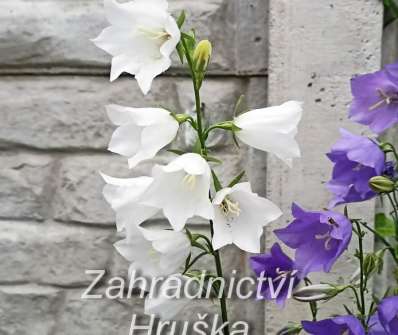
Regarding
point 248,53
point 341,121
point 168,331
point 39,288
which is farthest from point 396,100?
point 39,288

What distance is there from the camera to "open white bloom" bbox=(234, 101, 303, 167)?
84 centimetres

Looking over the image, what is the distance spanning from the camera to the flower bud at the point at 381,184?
924 mm

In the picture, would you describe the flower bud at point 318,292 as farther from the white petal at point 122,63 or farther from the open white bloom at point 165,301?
the white petal at point 122,63

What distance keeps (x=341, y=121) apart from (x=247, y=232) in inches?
20.2

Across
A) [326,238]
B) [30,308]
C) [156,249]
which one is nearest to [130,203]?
[156,249]

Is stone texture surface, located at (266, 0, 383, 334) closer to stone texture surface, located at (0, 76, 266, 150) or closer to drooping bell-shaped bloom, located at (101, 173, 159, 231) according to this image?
stone texture surface, located at (0, 76, 266, 150)

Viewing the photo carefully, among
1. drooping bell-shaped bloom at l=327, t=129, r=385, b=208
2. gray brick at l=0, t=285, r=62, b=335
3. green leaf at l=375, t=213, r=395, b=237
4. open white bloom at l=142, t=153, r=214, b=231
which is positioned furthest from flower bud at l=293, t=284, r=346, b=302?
gray brick at l=0, t=285, r=62, b=335

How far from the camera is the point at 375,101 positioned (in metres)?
1.01

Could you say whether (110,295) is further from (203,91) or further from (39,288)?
(203,91)

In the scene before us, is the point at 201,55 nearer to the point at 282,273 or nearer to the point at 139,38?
the point at 139,38

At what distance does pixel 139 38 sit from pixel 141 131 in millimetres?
114

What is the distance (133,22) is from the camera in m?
0.84

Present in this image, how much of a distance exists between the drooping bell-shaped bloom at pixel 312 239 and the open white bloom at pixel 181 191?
18cm

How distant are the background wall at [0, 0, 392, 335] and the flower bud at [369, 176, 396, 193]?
38cm
